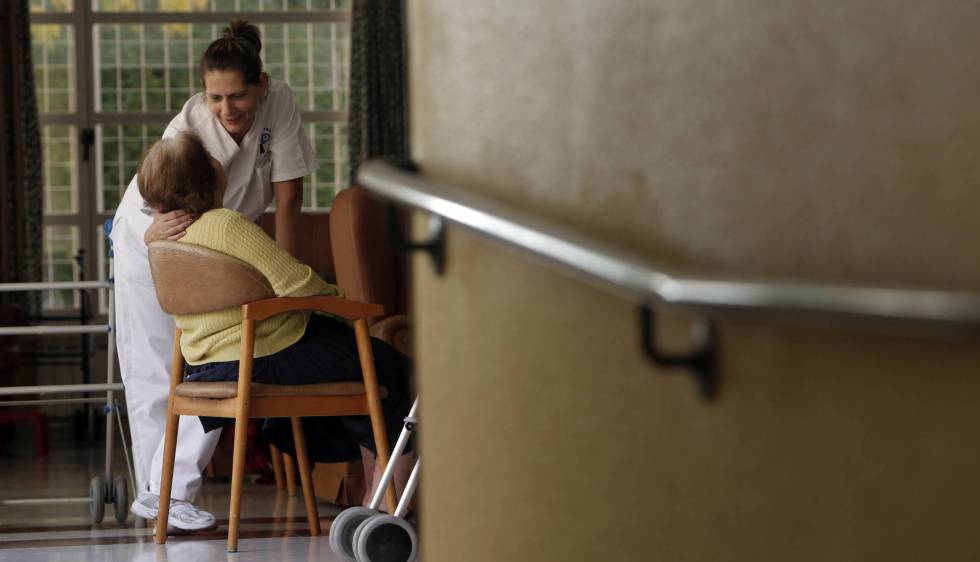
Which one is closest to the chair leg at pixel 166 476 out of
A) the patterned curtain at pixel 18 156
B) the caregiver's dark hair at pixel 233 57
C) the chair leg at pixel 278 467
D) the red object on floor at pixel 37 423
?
the caregiver's dark hair at pixel 233 57

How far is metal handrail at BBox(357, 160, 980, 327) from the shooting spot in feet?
2.88

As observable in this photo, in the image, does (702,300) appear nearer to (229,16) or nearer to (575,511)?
(575,511)

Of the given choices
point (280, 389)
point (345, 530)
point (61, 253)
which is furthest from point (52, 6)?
point (345, 530)

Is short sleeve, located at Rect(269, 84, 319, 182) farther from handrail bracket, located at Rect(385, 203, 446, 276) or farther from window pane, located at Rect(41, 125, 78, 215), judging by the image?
window pane, located at Rect(41, 125, 78, 215)

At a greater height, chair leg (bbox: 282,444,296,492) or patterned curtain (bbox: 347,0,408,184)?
patterned curtain (bbox: 347,0,408,184)

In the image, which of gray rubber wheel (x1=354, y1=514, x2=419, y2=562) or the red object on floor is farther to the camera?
the red object on floor

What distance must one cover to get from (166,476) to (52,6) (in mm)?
6520

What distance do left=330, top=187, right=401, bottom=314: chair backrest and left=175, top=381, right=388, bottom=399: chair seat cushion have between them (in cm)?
186

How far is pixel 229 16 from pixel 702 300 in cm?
900

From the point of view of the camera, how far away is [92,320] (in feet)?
29.7

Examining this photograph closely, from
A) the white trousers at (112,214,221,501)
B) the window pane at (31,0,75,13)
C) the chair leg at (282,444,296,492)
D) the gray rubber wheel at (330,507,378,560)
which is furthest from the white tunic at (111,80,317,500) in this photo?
the window pane at (31,0,75,13)

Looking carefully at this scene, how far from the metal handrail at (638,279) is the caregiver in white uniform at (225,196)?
2889 mm

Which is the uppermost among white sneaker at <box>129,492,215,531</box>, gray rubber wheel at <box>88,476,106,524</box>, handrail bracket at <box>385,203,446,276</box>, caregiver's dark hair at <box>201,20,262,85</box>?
caregiver's dark hair at <box>201,20,262,85</box>

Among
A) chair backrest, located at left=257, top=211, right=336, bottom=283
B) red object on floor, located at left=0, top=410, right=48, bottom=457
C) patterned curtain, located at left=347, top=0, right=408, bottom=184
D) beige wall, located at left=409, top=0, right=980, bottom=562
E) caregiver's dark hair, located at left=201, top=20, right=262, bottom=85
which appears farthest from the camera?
patterned curtain, located at left=347, top=0, right=408, bottom=184
